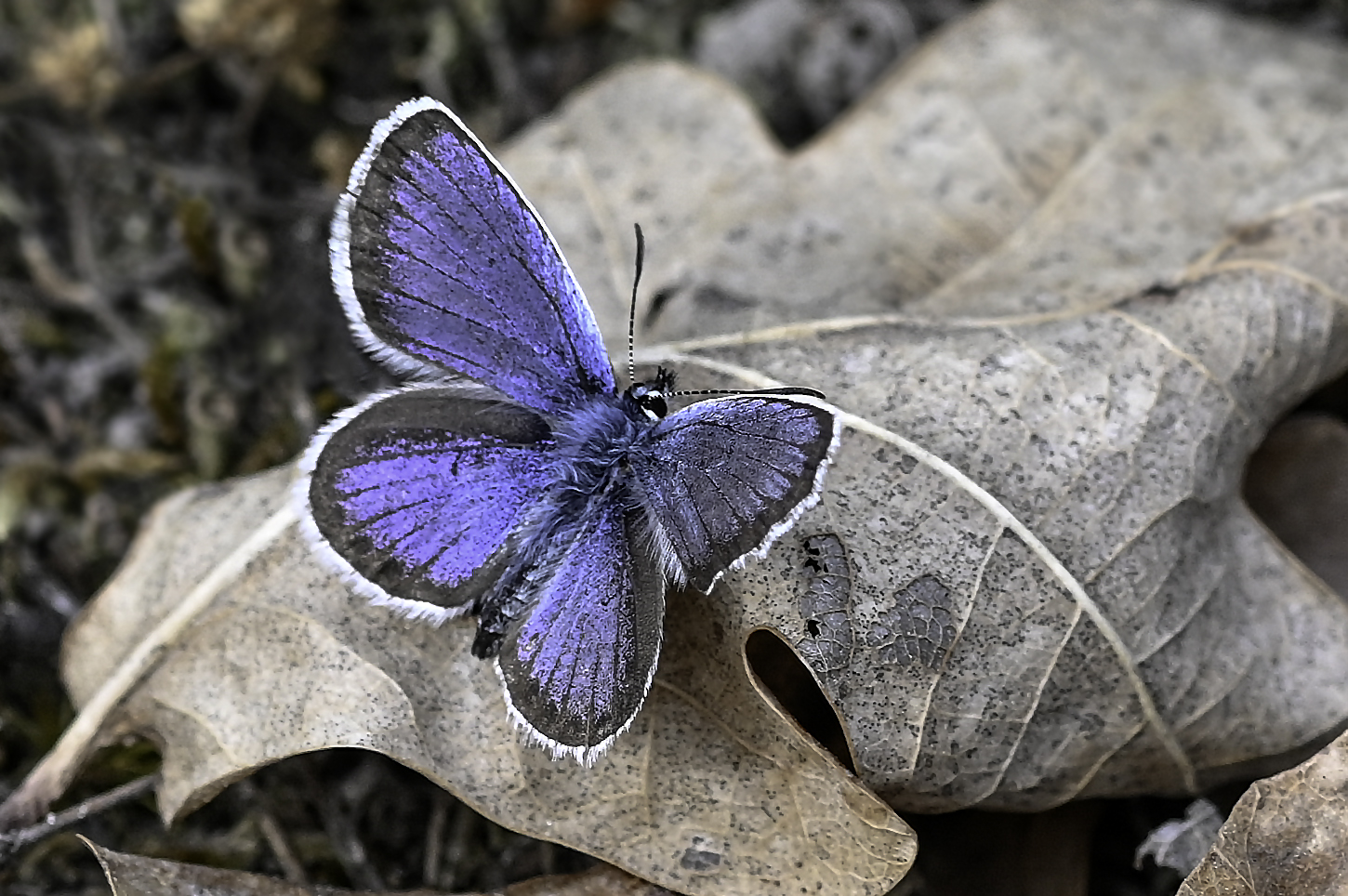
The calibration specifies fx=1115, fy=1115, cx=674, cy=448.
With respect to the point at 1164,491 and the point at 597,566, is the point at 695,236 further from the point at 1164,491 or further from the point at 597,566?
the point at 1164,491

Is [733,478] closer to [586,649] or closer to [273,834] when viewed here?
[586,649]

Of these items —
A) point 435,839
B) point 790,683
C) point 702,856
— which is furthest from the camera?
point 435,839

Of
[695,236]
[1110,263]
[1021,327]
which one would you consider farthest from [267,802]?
[1110,263]

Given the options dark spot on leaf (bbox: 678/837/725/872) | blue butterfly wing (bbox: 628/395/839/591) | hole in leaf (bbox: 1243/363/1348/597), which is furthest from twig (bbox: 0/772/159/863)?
hole in leaf (bbox: 1243/363/1348/597)

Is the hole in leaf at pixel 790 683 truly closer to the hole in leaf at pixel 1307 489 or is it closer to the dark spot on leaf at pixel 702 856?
the dark spot on leaf at pixel 702 856

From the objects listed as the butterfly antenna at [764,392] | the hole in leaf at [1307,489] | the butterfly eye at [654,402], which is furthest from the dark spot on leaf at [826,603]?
the hole in leaf at [1307,489]

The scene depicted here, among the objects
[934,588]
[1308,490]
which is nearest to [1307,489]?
[1308,490]
